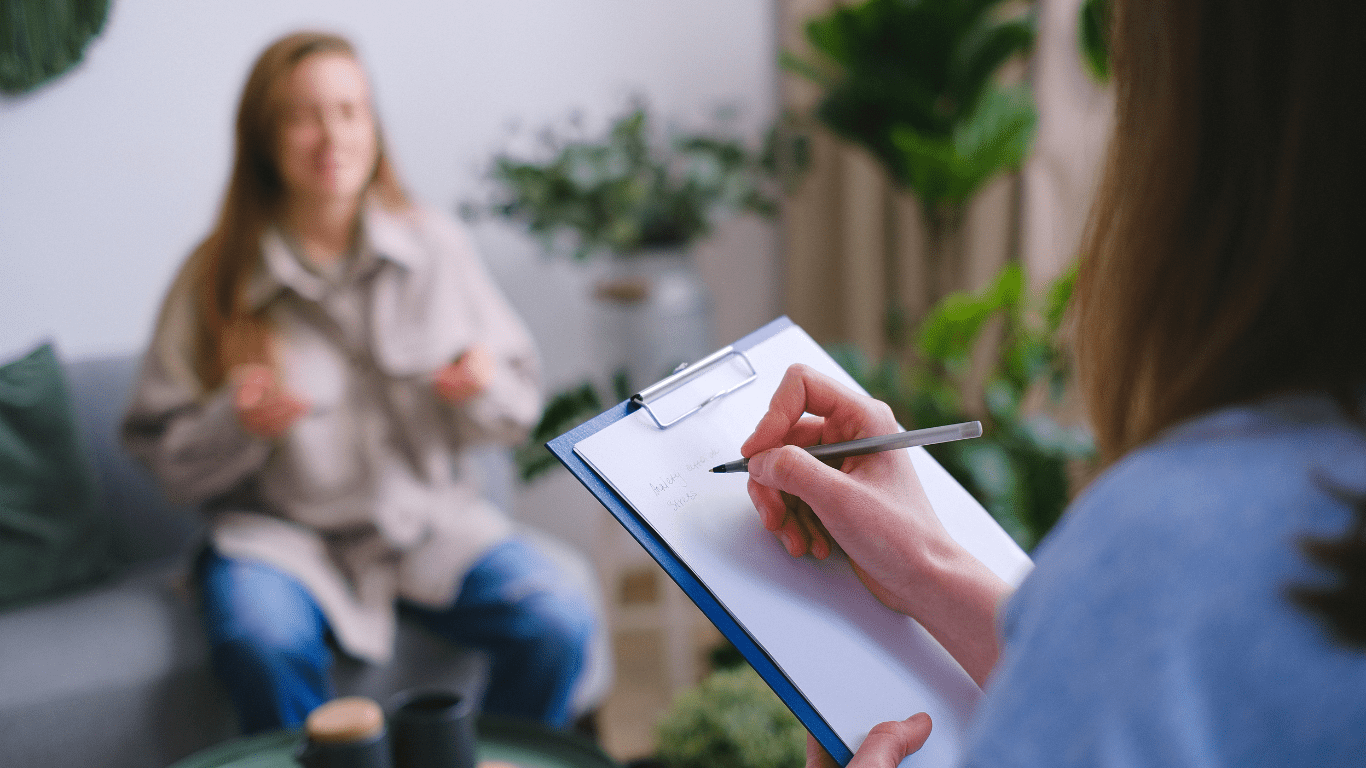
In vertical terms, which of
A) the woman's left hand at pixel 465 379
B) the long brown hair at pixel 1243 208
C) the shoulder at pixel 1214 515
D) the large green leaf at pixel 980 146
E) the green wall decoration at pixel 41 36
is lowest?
the woman's left hand at pixel 465 379

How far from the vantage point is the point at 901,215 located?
2.41m

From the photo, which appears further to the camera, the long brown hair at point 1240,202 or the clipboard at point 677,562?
the clipboard at point 677,562

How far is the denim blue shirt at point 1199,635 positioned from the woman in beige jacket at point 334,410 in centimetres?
115

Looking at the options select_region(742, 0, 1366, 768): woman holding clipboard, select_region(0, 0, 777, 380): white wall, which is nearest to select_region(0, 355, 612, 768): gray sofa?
select_region(0, 0, 777, 380): white wall

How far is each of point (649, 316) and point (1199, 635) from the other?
5.43 feet

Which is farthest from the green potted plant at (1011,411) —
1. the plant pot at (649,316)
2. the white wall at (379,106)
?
the white wall at (379,106)

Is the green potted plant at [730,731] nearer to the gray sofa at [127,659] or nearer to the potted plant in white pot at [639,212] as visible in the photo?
the gray sofa at [127,659]

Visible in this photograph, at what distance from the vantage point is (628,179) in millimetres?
1846

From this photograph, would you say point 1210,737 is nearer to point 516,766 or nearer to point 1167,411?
point 1167,411

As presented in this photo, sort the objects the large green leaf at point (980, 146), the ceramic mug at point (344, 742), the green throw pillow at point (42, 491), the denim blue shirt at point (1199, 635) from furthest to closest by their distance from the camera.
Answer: the large green leaf at point (980, 146) < the green throw pillow at point (42, 491) < the ceramic mug at point (344, 742) < the denim blue shirt at point (1199, 635)

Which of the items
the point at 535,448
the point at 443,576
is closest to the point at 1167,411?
the point at 443,576

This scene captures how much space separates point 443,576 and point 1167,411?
1.21 meters

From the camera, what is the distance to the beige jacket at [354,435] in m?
1.37

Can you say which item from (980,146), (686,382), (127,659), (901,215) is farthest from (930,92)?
(127,659)
